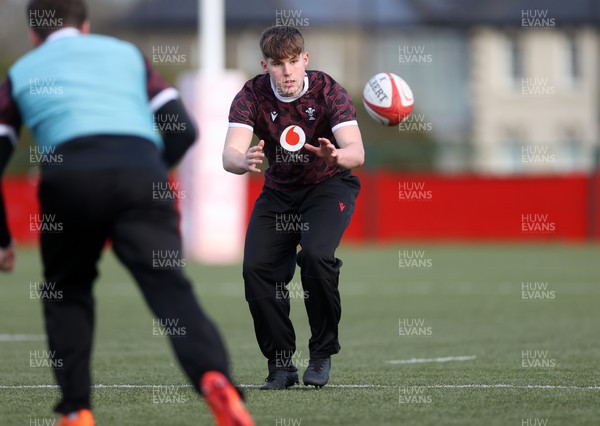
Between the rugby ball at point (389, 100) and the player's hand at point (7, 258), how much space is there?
2991mm

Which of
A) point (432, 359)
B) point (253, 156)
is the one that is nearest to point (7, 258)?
point (253, 156)

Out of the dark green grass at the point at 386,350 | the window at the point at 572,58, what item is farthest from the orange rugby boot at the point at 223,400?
the window at the point at 572,58

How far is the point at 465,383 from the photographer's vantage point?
717cm

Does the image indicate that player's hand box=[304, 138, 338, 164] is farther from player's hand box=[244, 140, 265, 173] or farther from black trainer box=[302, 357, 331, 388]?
black trainer box=[302, 357, 331, 388]

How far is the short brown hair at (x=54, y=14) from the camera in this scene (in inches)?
198

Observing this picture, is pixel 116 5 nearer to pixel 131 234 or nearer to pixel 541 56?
pixel 541 56

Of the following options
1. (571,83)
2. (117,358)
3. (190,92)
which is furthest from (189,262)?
(571,83)

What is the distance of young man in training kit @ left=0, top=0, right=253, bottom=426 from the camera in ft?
16.2

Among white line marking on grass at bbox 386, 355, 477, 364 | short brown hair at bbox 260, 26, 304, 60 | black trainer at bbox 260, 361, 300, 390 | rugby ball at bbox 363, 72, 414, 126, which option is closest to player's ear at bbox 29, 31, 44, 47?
short brown hair at bbox 260, 26, 304, 60

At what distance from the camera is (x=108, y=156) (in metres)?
4.95

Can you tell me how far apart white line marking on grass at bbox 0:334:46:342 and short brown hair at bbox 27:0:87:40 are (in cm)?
590

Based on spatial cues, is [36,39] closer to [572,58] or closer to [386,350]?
[386,350]

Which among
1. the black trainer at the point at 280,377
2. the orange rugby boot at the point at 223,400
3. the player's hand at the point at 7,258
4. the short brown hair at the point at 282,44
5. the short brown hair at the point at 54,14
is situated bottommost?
the black trainer at the point at 280,377

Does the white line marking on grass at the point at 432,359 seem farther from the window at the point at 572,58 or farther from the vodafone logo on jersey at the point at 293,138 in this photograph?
the window at the point at 572,58
